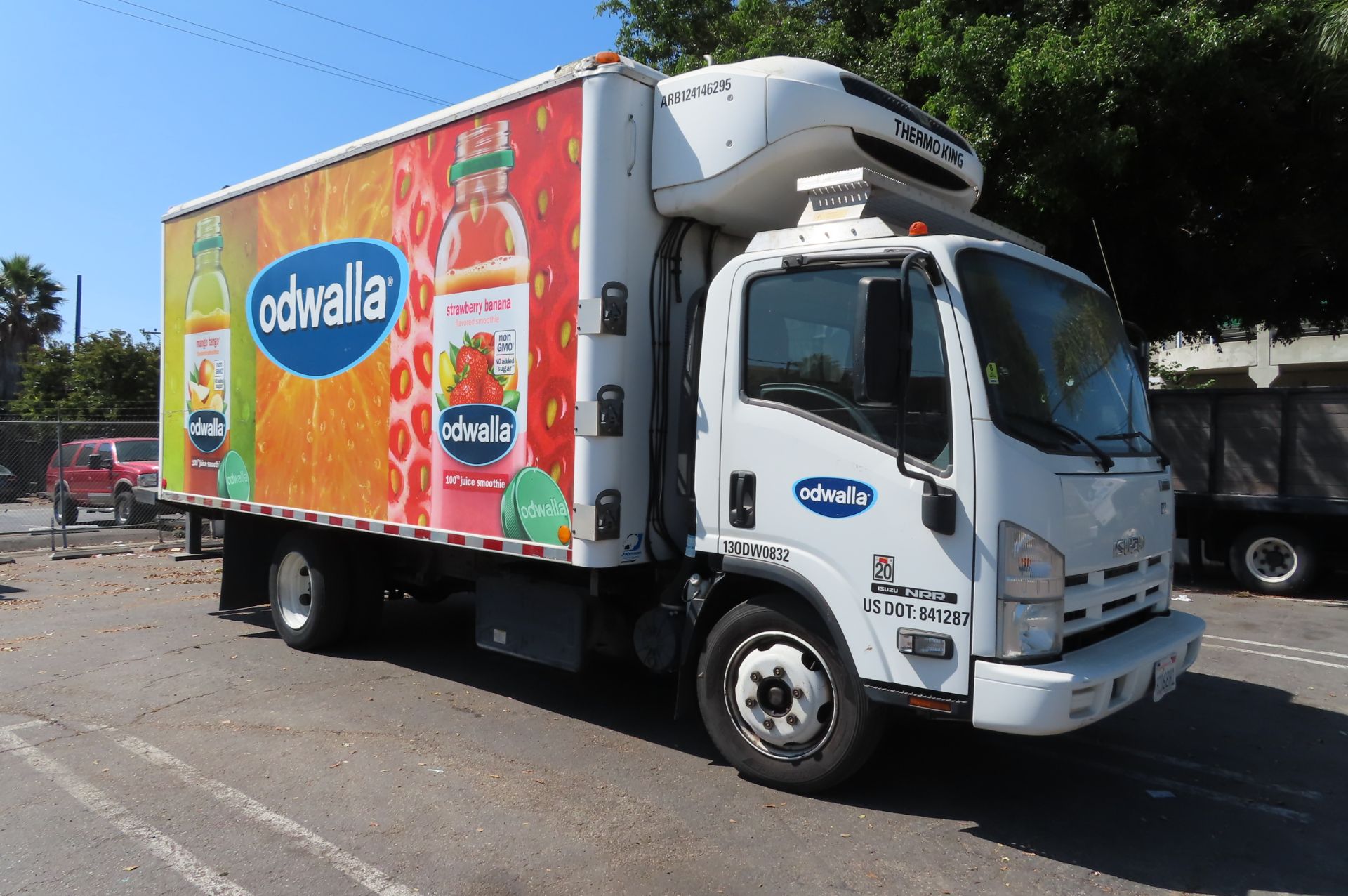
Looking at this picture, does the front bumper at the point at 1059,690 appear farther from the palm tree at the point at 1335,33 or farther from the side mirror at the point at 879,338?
the palm tree at the point at 1335,33

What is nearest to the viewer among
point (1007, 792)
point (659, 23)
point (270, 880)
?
point (270, 880)

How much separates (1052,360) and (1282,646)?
5.54 m

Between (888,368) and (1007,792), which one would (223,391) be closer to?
(888,368)

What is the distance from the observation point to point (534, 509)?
544 centimetres

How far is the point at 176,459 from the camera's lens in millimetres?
8578

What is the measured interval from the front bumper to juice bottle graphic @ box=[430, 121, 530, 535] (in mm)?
2778

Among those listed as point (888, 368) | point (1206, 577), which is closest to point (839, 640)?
point (888, 368)

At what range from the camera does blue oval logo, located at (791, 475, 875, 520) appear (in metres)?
4.36

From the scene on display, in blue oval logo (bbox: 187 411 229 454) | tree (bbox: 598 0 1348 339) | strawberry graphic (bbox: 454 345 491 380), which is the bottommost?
blue oval logo (bbox: 187 411 229 454)

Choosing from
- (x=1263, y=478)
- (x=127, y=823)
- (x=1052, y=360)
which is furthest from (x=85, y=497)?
(x=1263, y=478)

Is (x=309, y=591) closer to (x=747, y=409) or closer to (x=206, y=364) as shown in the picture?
(x=206, y=364)

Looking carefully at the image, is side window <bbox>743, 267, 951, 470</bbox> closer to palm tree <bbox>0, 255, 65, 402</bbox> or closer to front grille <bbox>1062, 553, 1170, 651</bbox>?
front grille <bbox>1062, 553, 1170, 651</bbox>

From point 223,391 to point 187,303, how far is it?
3.53 ft

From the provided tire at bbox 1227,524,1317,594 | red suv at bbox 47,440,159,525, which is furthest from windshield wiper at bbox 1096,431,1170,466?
red suv at bbox 47,440,159,525
